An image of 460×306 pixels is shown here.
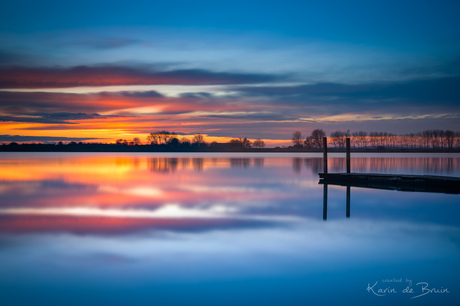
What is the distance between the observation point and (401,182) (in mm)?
21062

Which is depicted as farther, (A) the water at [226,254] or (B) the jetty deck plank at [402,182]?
(B) the jetty deck plank at [402,182]

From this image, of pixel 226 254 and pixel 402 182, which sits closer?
pixel 226 254

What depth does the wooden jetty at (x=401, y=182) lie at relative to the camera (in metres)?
19.3

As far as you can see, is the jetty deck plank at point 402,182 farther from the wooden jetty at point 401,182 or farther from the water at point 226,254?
the water at point 226,254

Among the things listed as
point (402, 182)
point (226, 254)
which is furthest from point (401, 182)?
point (226, 254)

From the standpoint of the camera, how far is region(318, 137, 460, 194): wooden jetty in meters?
19.3

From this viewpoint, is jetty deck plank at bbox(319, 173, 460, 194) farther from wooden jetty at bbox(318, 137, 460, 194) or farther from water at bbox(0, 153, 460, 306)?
water at bbox(0, 153, 460, 306)

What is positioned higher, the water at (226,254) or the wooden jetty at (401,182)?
the wooden jetty at (401,182)

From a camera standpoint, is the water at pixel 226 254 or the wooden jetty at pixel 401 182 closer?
the water at pixel 226 254

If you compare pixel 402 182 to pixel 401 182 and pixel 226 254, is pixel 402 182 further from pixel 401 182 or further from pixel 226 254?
pixel 226 254

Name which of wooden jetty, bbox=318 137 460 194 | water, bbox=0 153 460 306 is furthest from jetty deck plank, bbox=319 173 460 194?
water, bbox=0 153 460 306

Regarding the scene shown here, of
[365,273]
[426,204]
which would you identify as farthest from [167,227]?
[426,204]

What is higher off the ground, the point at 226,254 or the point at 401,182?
the point at 401,182

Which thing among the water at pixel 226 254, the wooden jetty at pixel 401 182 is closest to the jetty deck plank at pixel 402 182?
the wooden jetty at pixel 401 182
